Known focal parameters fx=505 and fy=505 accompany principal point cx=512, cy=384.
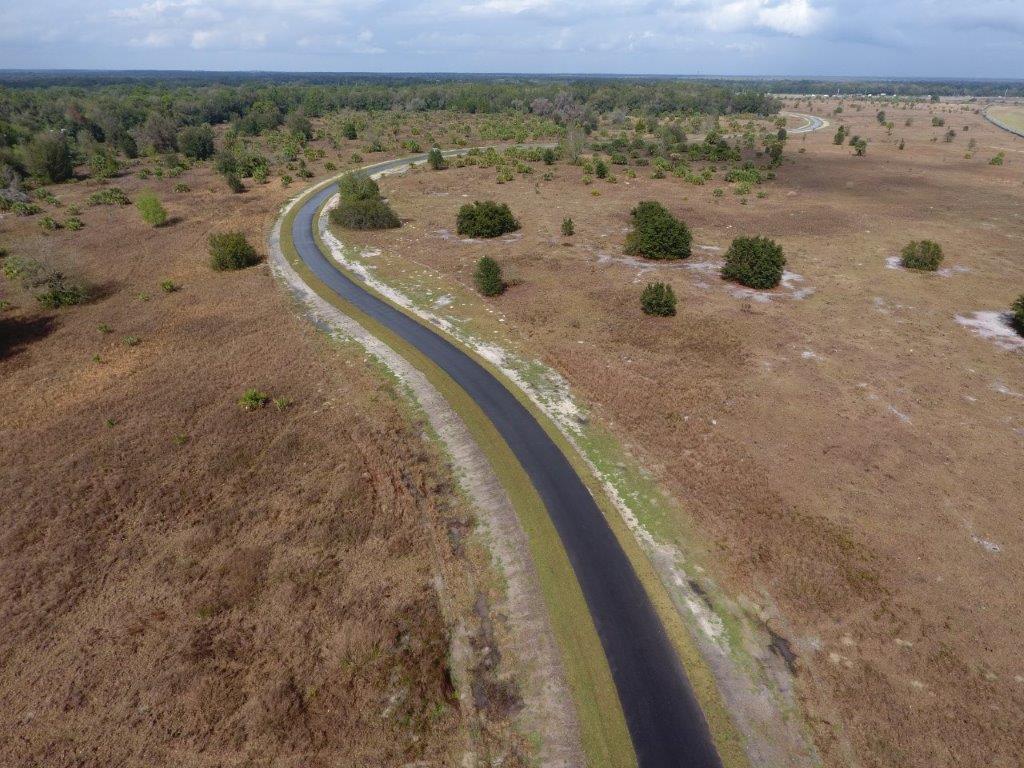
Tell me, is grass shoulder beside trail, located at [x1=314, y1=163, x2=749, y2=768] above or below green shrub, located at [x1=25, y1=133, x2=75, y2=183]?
below

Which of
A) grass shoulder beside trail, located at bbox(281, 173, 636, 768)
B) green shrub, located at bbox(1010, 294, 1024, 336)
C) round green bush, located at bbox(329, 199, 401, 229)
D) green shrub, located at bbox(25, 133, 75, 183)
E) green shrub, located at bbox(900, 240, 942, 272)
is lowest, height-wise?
grass shoulder beside trail, located at bbox(281, 173, 636, 768)

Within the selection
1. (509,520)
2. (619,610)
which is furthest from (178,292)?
(619,610)

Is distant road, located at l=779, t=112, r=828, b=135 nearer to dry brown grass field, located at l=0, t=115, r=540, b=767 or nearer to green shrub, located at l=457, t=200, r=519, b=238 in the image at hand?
green shrub, located at l=457, t=200, r=519, b=238

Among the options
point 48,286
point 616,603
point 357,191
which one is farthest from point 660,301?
point 48,286

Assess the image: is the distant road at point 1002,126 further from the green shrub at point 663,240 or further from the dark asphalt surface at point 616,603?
the dark asphalt surface at point 616,603

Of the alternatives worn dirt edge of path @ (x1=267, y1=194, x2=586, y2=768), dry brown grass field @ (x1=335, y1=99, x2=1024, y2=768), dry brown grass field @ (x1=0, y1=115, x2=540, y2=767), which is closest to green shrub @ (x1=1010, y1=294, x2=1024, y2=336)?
dry brown grass field @ (x1=335, y1=99, x2=1024, y2=768)

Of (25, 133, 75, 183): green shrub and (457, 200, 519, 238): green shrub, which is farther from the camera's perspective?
(25, 133, 75, 183): green shrub

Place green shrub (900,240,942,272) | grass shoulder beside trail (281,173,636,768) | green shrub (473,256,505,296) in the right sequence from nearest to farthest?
grass shoulder beside trail (281,173,636,768), green shrub (473,256,505,296), green shrub (900,240,942,272)
